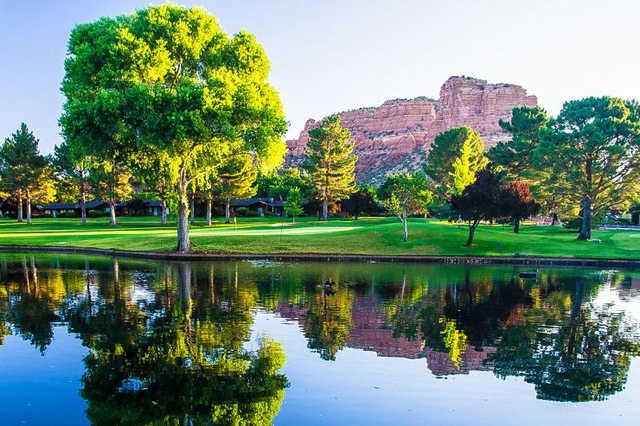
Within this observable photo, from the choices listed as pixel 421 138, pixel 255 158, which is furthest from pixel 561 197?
pixel 421 138

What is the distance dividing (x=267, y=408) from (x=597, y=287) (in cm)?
2009

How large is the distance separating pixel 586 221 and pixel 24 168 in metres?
70.9

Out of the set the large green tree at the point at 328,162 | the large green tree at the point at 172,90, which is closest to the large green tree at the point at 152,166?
the large green tree at the point at 172,90

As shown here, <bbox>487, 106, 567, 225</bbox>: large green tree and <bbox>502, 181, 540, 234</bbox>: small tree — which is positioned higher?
<bbox>487, 106, 567, 225</bbox>: large green tree

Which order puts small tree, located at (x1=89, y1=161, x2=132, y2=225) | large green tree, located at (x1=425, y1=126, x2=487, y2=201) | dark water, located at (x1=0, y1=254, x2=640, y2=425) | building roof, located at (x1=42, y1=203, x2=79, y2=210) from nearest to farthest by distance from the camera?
dark water, located at (x1=0, y1=254, x2=640, y2=425)
small tree, located at (x1=89, y1=161, x2=132, y2=225)
large green tree, located at (x1=425, y1=126, x2=487, y2=201)
building roof, located at (x1=42, y1=203, x2=79, y2=210)

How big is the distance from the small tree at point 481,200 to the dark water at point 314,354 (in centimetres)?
1482

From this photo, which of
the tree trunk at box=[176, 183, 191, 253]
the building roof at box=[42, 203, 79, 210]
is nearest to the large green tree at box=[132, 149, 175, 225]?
the tree trunk at box=[176, 183, 191, 253]

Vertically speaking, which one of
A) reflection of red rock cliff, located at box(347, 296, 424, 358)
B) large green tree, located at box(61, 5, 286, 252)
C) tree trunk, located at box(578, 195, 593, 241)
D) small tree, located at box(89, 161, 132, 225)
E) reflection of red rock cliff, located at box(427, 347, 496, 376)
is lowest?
reflection of red rock cliff, located at box(427, 347, 496, 376)

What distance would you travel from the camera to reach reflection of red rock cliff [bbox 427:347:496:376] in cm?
1145

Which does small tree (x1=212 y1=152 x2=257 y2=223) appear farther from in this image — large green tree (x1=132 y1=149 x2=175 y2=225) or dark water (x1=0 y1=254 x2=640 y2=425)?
dark water (x1=0 y1=254 x2=640 y2=425)

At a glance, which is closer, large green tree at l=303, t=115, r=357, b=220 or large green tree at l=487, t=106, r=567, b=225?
large green tree at l=487, t=106, r=567, b=225

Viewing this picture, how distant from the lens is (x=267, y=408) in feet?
30.3

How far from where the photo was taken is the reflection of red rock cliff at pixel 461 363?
1145 centimetres

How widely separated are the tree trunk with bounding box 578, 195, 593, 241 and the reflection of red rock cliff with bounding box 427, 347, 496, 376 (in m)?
34.8
